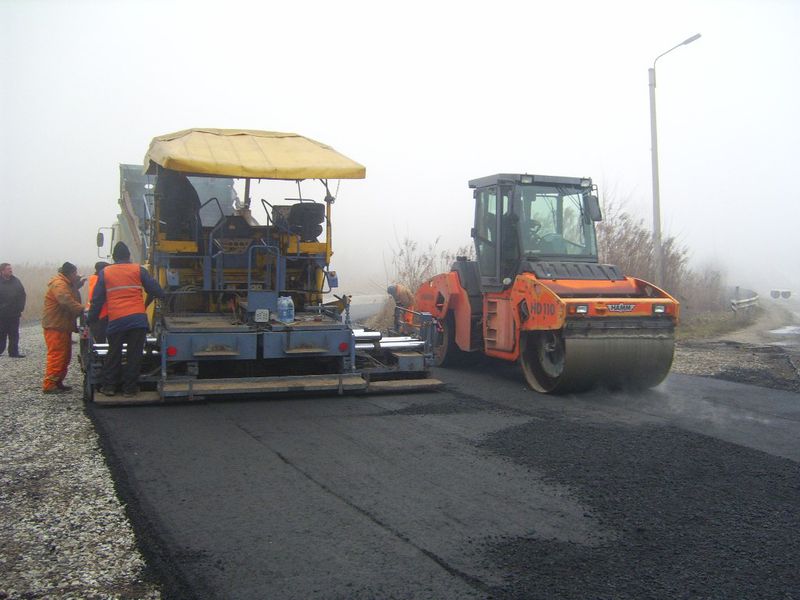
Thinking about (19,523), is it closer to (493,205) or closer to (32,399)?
(32,399)

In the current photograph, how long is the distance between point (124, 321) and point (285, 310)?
160 centimetres

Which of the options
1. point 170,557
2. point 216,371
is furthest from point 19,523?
point 216,371

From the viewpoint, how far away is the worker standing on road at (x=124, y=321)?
7695 millimetres

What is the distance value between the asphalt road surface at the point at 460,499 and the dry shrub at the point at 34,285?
18.6 metres

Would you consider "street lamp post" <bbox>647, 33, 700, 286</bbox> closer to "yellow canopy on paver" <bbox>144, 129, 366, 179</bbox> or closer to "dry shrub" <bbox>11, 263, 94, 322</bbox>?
"yellow canopy on paver" <bbox>144, 129, 366, 179</bbox>

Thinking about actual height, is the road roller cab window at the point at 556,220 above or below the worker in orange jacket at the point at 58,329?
above

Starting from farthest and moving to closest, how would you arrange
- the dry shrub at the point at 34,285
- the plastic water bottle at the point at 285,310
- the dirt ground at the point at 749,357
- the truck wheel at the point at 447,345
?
the dry shrub at the point at 34,285, the truck wheel at the point at 447,345, the dirt ground at the point at 749,357, the plastic water bottle at the point at 285,310

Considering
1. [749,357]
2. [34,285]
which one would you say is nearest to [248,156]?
[749,357]

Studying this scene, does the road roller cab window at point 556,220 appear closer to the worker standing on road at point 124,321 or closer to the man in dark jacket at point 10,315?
the worker standing on road at point 124,321

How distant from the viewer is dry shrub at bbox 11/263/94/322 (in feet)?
78.7

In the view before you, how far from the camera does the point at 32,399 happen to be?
8.42 meters

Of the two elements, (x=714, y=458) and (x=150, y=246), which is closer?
(x=714, y=458)

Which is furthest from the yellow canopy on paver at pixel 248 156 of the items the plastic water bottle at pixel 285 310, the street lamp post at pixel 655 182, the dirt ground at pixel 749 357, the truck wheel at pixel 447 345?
the street lamp post at pixel 655 182

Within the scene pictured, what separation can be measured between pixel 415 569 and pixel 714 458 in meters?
3.01
